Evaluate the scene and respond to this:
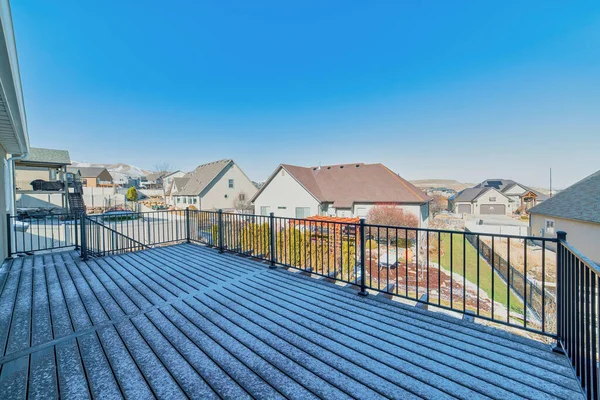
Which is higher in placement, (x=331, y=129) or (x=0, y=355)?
(x=331, y=129)

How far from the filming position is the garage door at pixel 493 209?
33125mm

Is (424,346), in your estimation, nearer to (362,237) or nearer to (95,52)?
(362,237)

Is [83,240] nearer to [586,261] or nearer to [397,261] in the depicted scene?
[397,261]

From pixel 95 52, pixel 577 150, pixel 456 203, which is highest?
pixel 95 52

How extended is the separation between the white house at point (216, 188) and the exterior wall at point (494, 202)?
104ft

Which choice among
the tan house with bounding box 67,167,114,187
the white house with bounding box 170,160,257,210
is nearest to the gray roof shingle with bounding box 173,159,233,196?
the white house with bounding box 170,160,257,210

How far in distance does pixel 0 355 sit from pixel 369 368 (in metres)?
2.76

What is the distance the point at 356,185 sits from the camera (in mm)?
17906

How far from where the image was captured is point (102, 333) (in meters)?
2.12

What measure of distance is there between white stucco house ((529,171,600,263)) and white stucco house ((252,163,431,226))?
682 cm

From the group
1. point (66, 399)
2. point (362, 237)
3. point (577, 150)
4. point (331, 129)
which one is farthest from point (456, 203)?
point (66, 399)

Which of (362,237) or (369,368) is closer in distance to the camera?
(369,368)

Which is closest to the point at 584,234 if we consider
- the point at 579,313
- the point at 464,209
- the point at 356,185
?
the point at 356,185

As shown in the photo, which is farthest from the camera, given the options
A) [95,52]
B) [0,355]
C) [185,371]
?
[95,52]
